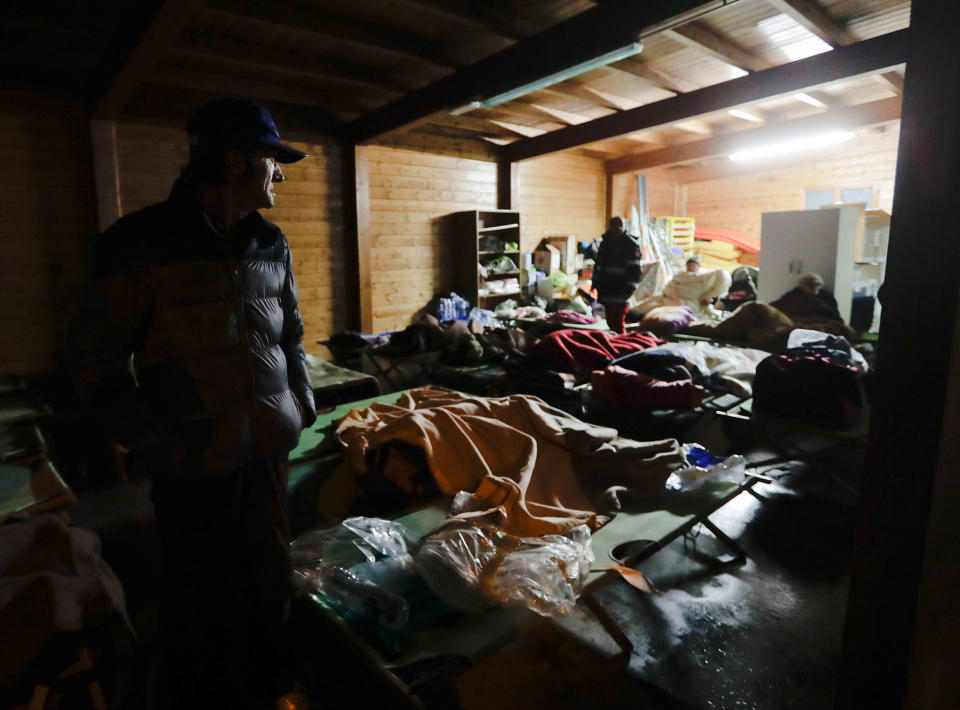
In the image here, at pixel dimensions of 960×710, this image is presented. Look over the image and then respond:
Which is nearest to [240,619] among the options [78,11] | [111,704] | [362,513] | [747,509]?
[111,704]

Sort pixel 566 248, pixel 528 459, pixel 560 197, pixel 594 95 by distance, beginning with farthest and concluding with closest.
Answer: pixel 560 197 < pixel 566 248 < pixel 594 95 < pixel 528 459

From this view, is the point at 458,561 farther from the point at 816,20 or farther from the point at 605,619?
the point at 816,20

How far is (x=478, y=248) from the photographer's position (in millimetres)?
7648

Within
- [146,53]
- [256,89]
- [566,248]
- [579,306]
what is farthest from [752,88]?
[146,53]

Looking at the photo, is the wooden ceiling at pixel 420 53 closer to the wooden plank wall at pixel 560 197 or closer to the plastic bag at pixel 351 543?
the wooden plank wall at pixel 560 197

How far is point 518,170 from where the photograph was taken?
8.25m

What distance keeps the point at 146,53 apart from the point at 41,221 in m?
2.20

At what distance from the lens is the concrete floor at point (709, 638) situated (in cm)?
180

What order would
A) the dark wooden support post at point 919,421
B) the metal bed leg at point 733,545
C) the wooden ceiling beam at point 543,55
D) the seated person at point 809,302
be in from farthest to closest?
the seated person at point 809,302 → the wooden ceiling beam at point 543,55 → the metal bed leg at point 733,545 → the dark wooden support post at point 919,421

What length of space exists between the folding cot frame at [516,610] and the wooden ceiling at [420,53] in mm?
2928

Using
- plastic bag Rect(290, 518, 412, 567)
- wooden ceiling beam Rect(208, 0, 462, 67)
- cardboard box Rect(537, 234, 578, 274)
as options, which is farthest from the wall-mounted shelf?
plastic bag Rect(290, 518, 412, 567)

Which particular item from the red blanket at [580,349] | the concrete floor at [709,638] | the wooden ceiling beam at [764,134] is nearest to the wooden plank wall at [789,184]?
the wooden ceiling beam at [764,134]

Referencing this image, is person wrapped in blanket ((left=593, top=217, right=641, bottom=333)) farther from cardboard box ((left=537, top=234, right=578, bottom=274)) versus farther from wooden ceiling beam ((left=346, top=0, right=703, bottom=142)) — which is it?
cardboard box ((left=537, top=234, right=578, bottom=274))

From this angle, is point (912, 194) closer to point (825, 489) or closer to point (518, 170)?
point (825, 489)
